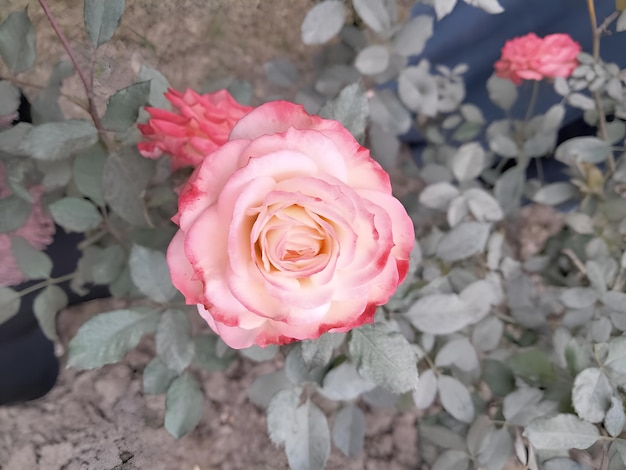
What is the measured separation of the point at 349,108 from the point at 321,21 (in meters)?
0.24

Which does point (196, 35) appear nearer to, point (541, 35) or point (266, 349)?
point (266, 349)

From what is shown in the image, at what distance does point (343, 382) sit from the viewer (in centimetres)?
52

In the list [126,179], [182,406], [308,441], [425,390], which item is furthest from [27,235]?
[425,390]

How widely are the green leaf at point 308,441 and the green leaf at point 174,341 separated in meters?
0.13

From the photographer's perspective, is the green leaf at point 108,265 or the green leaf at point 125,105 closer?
the green leaf at point 125,105

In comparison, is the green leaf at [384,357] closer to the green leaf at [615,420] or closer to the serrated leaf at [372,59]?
the green leaf at [615,420]

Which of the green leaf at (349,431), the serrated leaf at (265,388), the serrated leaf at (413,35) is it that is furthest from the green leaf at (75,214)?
the serrated leaf at (413,35)

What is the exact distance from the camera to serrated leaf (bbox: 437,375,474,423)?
594mm

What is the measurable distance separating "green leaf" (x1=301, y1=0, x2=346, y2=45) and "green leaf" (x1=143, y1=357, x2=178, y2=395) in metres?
0.43

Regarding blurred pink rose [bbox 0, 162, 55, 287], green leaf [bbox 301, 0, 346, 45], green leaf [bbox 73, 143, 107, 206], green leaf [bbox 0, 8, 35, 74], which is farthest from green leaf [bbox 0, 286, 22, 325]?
green leaf [bbox 301, 0, 346, 45]

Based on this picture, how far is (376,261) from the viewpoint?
0.31m

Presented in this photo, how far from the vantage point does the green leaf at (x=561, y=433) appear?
0.47 metres

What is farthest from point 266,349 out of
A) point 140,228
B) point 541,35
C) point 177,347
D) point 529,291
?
point 541,35

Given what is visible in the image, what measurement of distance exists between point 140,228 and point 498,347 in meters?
0.53
